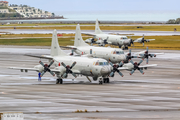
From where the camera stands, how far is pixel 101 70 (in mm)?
50250

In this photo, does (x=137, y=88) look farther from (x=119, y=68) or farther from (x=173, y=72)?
(x=173, y=72)

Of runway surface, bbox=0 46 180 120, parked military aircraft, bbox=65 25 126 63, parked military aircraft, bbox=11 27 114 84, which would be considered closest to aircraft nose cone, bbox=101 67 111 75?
parked military aircraft, bbox=11 27 114 84

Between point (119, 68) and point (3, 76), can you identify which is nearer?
point (119, 68)

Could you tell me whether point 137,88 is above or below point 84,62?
below

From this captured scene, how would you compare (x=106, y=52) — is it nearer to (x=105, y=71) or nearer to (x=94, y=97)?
(x=105, y=71)

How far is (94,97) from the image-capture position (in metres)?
40.9

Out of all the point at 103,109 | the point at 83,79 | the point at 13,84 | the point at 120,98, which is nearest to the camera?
the point at 103,109

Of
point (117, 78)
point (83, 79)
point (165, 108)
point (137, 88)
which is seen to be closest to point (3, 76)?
point (83, 79)

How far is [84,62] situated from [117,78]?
9274 mm

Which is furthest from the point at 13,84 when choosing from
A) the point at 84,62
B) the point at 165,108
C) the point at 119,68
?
the point at 165,108

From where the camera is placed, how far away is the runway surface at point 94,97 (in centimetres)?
3181

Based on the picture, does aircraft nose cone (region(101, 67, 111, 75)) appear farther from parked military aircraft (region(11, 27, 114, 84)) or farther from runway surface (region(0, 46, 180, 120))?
runway surface (region(0, 46, 180, 120))

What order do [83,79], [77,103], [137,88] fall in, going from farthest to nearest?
[83,79] < [137,88] < [77,103]

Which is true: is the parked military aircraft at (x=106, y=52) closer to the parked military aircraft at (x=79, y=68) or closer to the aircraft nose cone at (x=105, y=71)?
the parked military aircraft at (x=79, y=68)
